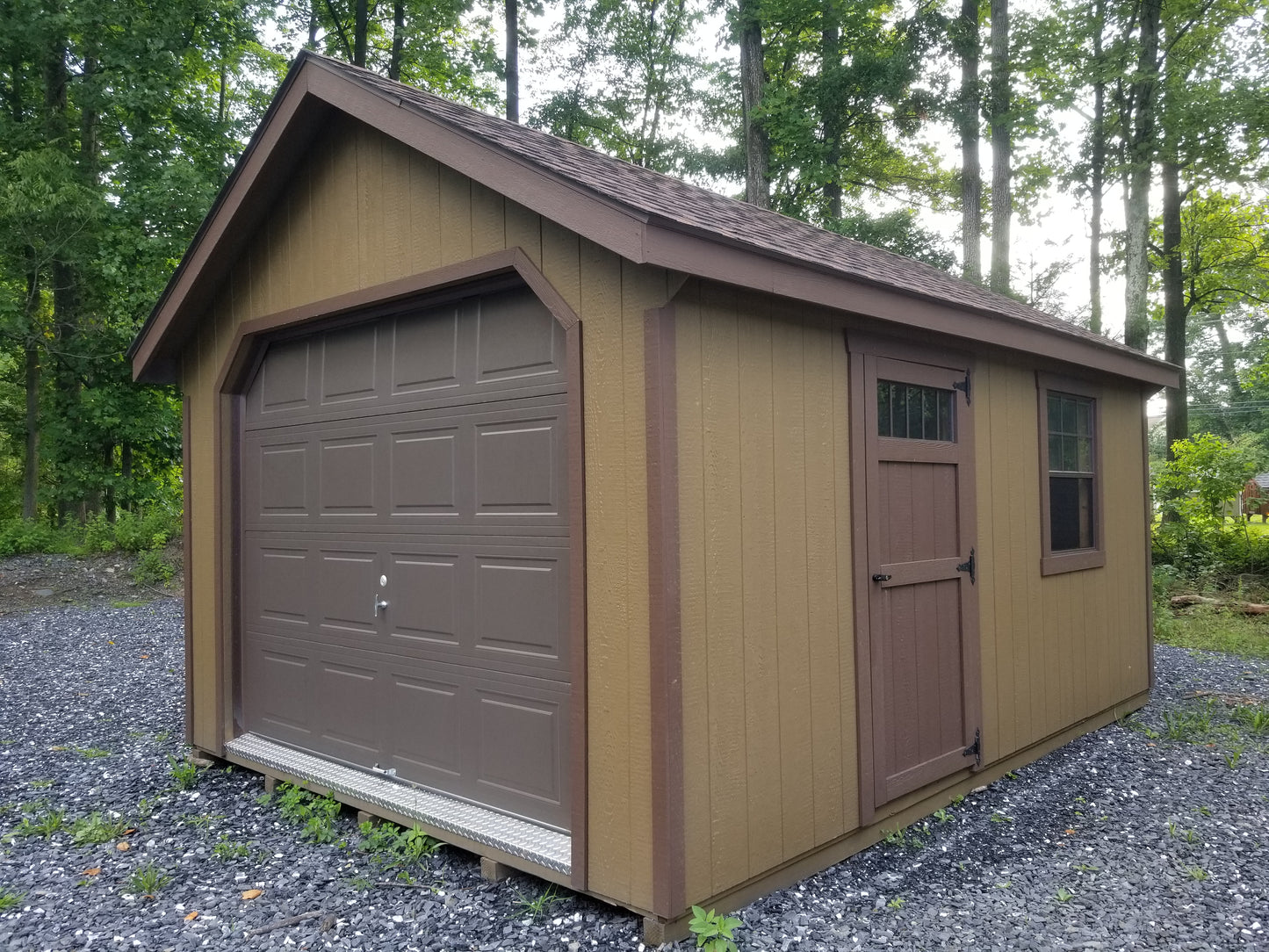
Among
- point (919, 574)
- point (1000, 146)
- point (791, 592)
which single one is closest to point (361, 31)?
point (1000, 146)

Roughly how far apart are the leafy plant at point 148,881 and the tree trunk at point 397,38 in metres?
15.8

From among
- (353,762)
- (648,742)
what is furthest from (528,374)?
(353,762)

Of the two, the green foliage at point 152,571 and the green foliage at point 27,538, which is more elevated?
the green foliage at point 27,538

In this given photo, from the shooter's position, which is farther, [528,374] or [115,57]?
[115,57]

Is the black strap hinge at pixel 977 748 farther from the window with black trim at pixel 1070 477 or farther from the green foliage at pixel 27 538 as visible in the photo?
the green foliage at pixel 27 538

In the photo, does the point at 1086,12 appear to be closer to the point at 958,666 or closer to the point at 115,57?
the point at 958,666

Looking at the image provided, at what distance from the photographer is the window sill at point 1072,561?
17.7 ft

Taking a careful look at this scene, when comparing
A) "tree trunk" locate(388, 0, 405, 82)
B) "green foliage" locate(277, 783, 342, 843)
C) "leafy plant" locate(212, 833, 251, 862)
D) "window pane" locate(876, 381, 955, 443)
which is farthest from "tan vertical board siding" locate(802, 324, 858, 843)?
"tree trunk" locate(388, 0, 405, 82)

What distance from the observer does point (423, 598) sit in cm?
427

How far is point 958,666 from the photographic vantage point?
462 centimetres

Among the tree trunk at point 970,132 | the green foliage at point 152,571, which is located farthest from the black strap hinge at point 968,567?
the green foliage at point 152,571

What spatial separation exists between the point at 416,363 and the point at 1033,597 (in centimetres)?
375

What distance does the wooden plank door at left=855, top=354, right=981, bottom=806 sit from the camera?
4129mm

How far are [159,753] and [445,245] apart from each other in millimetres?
3833
